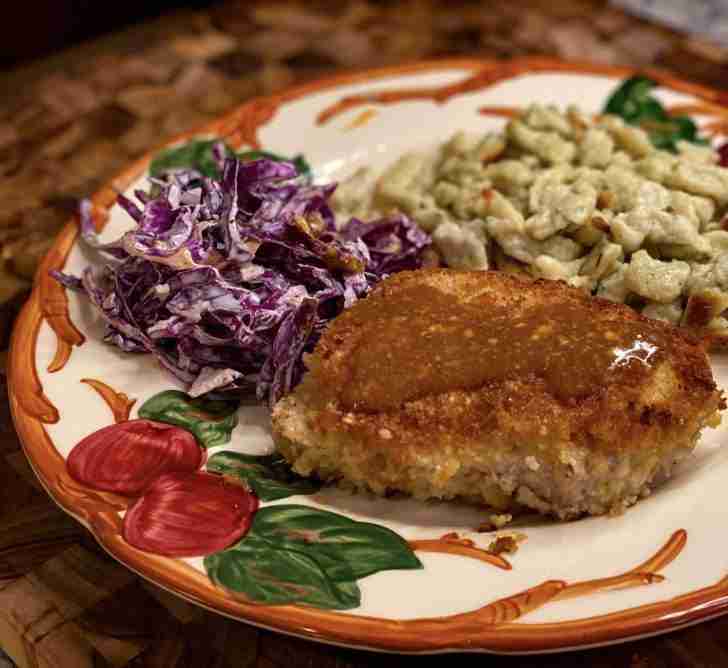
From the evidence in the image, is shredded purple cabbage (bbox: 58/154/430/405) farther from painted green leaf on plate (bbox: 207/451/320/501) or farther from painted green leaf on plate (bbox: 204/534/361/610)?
painted green leaf on plate (bbox: 204/534/361/610)

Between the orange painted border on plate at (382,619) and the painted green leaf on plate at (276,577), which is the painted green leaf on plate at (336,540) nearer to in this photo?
the painted green leaf on plate at (276,577)

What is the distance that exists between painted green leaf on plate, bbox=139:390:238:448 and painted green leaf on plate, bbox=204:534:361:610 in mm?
462

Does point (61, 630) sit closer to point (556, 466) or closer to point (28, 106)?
point (556, 466)

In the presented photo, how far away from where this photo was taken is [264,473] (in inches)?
96.9

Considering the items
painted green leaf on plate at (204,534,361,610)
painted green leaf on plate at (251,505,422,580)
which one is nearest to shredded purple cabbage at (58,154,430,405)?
painted green leaf on plate at (251,505,422,580)

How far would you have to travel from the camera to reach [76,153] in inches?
164

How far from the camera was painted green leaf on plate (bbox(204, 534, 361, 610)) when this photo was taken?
79.0 inches

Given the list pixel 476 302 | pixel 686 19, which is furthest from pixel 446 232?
pixel 686 19

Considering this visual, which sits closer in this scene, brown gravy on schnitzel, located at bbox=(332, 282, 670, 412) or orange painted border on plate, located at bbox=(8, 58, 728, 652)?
orange painted border on plate, located at bbox=(8, 58, 728, 652)

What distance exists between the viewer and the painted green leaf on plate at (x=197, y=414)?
2.56 m

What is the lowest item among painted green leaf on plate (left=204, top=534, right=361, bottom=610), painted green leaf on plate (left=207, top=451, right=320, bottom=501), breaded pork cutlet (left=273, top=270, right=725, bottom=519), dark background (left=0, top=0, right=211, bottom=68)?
painted green leaf on plate (left=207, top=451, right=320, bottom=501)

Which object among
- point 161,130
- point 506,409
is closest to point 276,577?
point 506,409

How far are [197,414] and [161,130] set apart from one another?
2111 mm

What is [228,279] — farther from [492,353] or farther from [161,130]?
[161,130]
